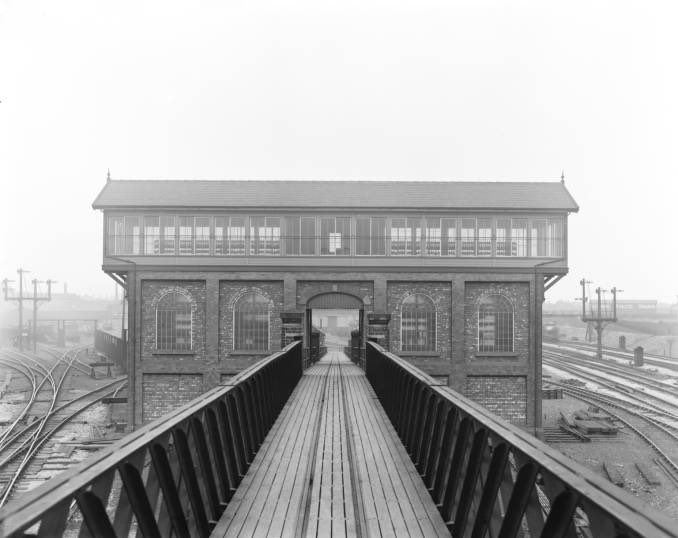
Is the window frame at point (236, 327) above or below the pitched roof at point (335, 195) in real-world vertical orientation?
below

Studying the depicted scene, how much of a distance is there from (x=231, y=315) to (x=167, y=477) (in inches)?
779

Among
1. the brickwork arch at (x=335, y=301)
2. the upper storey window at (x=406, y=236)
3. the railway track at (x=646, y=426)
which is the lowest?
the railway track at (x=646, y=426)

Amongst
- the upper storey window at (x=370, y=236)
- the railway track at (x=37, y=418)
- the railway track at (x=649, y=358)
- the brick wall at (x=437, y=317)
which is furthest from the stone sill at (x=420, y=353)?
the railway track at (x=649, y=358)

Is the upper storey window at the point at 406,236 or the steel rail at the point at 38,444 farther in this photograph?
the upper storey window at the point at 406,236

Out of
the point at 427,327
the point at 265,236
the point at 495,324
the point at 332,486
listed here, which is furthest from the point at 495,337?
the point at 332,486

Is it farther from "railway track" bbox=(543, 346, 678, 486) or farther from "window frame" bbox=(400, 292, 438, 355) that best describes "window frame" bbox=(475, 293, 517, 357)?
"railway track" bbox=(543, 346, 678, 486)

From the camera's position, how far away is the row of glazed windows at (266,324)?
76.7 feet

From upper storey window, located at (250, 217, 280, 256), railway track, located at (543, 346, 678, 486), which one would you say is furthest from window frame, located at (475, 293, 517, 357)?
upper storey window, located at (250, 217, 280, 256)

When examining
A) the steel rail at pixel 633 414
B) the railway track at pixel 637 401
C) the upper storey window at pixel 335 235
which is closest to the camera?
the steel rail at pixel 633 414

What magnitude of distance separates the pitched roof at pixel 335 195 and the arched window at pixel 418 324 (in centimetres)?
408

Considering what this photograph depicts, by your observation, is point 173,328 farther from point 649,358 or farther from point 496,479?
point 649,358

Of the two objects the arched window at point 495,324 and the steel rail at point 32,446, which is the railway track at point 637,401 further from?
the steel rail at point 32,446

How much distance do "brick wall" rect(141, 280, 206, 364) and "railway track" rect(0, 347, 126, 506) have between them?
12.9 feet

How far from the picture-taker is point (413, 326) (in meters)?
23.7
